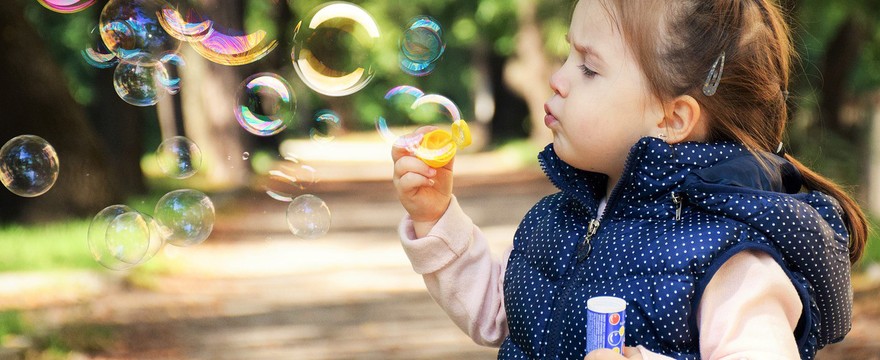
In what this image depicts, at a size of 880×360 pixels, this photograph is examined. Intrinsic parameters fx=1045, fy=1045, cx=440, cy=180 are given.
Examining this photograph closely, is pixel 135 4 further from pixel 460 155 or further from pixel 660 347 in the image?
pixel 460 155

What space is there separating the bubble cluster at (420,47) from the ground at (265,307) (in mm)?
2876

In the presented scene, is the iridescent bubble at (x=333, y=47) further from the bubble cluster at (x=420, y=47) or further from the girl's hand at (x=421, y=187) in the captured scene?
the girl's hand at (x=421, y=187)

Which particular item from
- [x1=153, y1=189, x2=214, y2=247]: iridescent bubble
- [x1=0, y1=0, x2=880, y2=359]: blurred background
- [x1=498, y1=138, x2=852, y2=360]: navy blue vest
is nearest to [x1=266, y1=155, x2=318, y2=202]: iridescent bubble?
[x1=0, y1=0, x2=880, y2=359]: blurred background

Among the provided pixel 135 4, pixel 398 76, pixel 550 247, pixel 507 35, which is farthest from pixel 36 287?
pixel 398 76

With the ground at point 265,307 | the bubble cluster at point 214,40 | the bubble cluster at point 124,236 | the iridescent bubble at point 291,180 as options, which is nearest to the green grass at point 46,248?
the ground at point 265,307

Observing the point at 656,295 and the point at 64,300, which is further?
the point at 64,300

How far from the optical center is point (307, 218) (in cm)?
333

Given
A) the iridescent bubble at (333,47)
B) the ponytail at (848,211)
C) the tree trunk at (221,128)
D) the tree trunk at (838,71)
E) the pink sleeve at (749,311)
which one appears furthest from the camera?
the tree trunk at (221,128)

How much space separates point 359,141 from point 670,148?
120ft

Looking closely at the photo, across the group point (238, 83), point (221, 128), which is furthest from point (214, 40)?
point (221, 128)

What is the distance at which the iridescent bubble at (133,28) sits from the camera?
3547 mm

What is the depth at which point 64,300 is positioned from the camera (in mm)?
6797

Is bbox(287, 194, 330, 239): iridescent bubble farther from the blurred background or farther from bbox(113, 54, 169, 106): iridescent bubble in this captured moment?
bbox(113, 54, 169, 106): iridescent bubble

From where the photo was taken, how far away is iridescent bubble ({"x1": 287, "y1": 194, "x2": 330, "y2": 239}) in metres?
3.30
